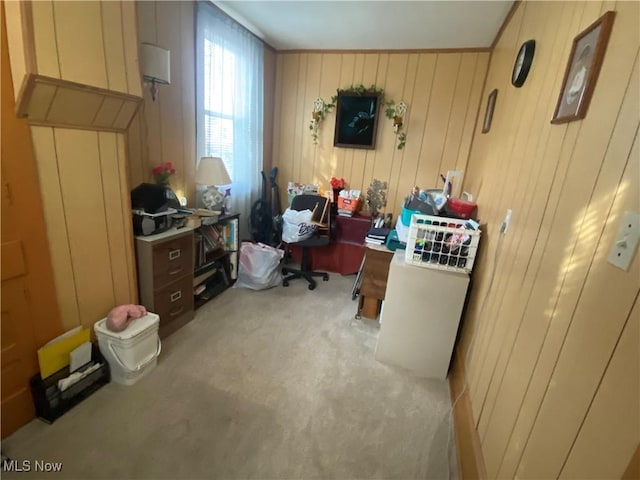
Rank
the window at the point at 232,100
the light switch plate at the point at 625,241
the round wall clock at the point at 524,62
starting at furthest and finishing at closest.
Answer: the window at the point at 232,100, the round wall clock at the point at 524,62, the light switch plate at the point at 625,241

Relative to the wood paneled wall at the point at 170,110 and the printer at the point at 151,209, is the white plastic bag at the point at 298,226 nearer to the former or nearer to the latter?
the wood paneled wall at the point at 170,110

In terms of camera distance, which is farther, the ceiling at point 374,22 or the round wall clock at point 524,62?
the ceiling at point 374,22

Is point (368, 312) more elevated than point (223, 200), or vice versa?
point (223, 200)

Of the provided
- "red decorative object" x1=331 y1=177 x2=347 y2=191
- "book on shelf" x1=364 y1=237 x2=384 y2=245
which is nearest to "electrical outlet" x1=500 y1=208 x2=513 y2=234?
"book on shelf" x1=364 y1=237 x2=384 y2=245

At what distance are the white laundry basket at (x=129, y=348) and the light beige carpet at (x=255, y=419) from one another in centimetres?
7

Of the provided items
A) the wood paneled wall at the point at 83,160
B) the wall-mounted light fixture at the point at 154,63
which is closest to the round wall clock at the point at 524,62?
the wood paneled wall at the point at 83,160

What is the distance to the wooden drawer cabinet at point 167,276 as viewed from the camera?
2.04 metres

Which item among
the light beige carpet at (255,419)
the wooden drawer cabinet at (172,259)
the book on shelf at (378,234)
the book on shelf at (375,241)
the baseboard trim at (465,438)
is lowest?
the light beige carpet at (255,419)

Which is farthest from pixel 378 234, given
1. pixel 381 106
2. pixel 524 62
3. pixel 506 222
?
pixel 381 106

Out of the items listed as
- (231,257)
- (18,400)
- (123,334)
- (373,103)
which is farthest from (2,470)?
(373,103)

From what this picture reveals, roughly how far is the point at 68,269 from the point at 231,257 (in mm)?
1565

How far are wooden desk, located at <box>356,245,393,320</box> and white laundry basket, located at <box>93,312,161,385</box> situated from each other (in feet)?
5.04

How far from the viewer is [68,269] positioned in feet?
5.31

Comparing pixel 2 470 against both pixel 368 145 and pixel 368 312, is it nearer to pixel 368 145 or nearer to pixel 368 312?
pixel 368 312
